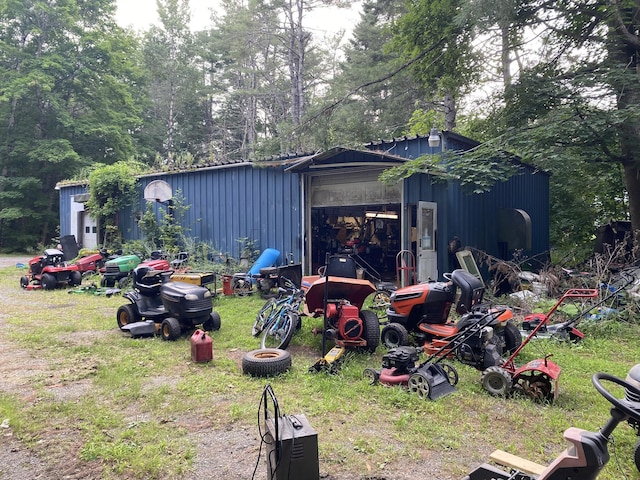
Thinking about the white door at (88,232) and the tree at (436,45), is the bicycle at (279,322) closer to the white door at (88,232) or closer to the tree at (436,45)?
the tree at (436,45)

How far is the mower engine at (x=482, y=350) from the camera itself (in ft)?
13.3

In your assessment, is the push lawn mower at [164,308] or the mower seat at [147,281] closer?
the push lawn mower at [164,308]

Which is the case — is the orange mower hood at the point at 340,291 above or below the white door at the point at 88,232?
below

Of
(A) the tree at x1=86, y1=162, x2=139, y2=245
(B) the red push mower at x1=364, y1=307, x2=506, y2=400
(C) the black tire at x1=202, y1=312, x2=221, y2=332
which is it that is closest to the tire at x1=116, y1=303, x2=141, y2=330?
(C) the black tire at x1=202, y1=312, x2=221, y2=332

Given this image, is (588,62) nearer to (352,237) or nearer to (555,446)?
(352,237)

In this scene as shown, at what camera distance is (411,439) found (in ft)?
9.49

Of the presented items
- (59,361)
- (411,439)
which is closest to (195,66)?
(59,361)

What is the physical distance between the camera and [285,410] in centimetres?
330

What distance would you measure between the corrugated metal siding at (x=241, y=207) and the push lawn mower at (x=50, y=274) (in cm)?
311

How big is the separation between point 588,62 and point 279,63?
1582 cm

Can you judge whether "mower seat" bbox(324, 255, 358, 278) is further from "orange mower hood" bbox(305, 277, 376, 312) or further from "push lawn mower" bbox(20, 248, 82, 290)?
"push lawn mower" bbox(20, 248, 82, 290)

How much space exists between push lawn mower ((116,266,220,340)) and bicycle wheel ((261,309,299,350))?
902 mm

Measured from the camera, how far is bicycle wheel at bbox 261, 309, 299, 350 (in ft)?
15.9

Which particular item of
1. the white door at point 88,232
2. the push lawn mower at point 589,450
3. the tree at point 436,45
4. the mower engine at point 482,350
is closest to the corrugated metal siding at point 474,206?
the tree at point 436,45
